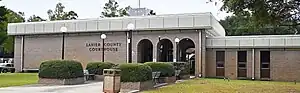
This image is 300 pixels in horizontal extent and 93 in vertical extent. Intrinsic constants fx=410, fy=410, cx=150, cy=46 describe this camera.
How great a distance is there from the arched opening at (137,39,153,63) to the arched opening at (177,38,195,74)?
2.94 meters

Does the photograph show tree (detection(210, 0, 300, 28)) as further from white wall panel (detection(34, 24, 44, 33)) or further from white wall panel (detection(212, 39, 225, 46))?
white wall panel (detection(34, 24, 44, 33))

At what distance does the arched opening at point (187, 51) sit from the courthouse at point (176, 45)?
16cm

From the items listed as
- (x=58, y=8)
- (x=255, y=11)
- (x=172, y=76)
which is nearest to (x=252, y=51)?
(x=172, y=76)

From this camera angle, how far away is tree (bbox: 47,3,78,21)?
7215 centimetres

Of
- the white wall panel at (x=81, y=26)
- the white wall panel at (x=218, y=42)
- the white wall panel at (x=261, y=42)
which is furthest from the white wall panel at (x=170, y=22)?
the white wall panel at (x=81, y=26)

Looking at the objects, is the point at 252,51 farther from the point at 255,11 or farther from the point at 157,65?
the point at 255,11

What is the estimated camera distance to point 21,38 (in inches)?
1644

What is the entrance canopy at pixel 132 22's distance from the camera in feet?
111

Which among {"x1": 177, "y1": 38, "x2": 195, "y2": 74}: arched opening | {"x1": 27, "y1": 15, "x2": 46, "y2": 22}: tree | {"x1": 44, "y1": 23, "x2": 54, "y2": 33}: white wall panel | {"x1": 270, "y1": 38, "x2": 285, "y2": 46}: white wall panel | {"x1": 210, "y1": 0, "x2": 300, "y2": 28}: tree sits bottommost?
{"x1": 177, "y1": 38, "x2": 195, "y2": 74}: arched opening

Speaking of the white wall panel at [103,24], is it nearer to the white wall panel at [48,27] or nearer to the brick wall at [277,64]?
the white wall panel at [48,27]

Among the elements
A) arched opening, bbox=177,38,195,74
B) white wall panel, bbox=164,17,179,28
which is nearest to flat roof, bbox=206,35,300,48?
arched opening, bbox=177,38,195,74

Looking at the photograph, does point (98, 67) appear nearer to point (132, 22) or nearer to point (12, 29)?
point (132, 22)

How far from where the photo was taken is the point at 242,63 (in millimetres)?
34750

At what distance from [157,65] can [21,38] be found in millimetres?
23878
